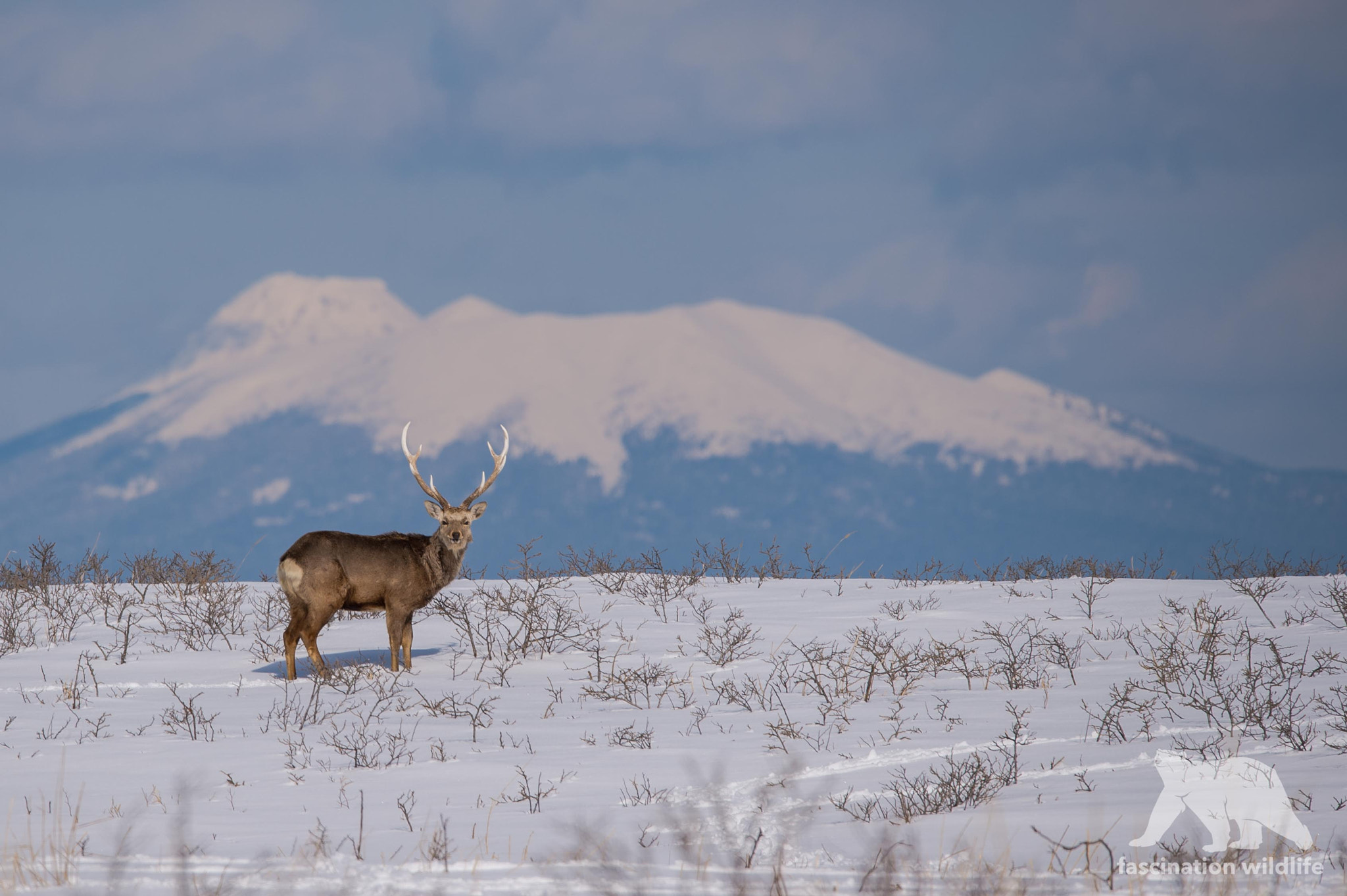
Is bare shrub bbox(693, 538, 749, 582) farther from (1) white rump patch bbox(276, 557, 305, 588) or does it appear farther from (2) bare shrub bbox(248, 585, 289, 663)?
(1) white rump patch bbox(276, 557, 305, 588)

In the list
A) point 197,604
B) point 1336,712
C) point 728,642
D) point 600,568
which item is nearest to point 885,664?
point 728,642

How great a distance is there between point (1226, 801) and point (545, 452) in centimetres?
17727

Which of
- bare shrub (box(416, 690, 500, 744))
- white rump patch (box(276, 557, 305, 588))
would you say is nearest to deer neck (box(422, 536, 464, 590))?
white rump patch (box(276, 557, 305, 588))

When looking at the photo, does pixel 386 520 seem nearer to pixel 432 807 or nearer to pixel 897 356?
pixel 897 356

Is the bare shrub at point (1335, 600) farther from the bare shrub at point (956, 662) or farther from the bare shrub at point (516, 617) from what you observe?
the bare shrub at point (516, 617)

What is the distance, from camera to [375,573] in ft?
36.5

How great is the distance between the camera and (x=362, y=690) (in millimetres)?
9961

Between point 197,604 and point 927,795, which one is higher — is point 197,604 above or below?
above

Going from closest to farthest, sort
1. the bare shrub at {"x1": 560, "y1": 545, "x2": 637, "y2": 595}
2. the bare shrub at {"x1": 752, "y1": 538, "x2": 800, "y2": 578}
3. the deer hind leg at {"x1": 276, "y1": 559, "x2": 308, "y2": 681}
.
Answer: the deer hind leg at {"x1": 276, "y1": 559, "x2": 308, "y2": 681} < the bare shrub at {"x1": 560, "y1": 545, "x2": 637, "y2": 595} < the bare shrub at {"x1": 752, "y1": 538, "x2": 800, "y2": 578}

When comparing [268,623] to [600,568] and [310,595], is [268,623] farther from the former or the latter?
[600,568]

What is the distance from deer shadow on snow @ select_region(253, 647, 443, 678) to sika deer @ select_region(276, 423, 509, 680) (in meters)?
0.12

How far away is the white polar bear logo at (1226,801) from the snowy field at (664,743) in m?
0.08

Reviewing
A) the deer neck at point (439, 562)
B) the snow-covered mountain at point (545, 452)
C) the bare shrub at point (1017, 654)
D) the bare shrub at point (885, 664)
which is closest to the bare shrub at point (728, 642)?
the bare shrub at point (885, 664)

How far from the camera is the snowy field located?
524 centimetres
